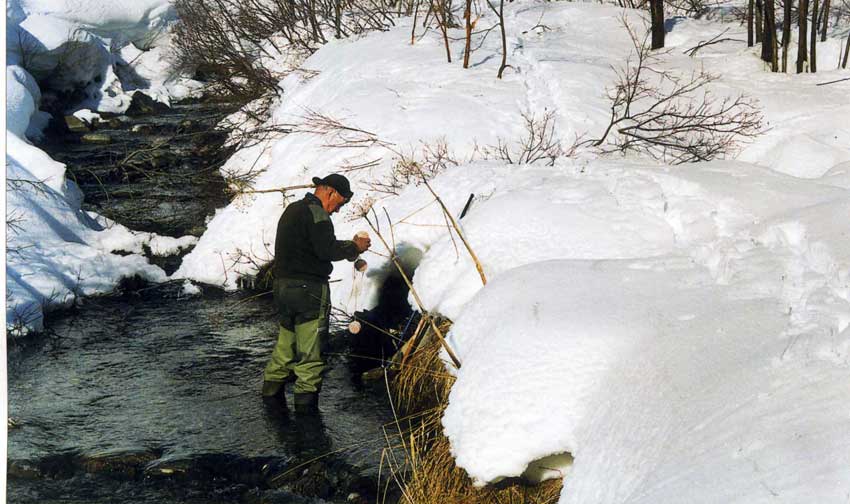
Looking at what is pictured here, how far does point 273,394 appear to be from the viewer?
299 inches

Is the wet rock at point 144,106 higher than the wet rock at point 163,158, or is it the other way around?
the wet rock at point 163,158

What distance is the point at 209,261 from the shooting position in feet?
37.8

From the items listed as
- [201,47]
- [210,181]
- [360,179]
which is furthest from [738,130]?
[201,47]

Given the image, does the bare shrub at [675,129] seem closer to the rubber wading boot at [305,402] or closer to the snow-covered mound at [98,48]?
the rubber wading boot at [305,402]

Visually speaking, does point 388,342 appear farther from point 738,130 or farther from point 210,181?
point 210,181

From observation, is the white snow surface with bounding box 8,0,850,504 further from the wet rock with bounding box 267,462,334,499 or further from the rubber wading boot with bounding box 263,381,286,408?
the rubber wading boot with bounding box 263,381,286,408

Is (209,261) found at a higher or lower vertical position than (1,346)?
lower

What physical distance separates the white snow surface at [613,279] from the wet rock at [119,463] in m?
2.27

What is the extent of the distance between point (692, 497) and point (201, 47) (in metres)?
20.6

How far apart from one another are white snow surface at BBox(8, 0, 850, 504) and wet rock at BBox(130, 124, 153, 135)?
727 centimetres

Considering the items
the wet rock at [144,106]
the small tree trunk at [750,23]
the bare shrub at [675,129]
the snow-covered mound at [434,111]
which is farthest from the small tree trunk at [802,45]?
the wet rock at [144,106]

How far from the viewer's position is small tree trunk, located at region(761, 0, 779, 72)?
14727 millimetres

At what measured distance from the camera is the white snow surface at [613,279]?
3.55m

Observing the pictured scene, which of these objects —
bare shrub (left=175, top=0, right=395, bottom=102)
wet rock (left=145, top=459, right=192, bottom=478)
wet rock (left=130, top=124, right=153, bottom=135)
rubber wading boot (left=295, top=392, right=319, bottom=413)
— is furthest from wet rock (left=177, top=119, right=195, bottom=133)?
wet rock (left=145, top=459, right=192, bottom=478)
